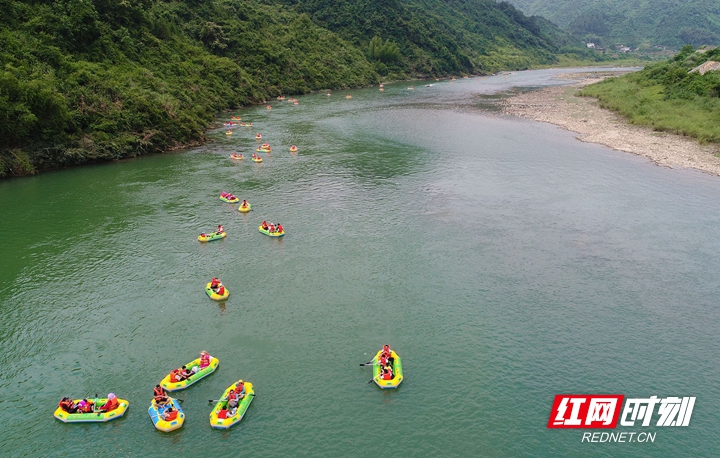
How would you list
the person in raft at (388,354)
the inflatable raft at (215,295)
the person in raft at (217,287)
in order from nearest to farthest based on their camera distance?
1. the person in raft at (388,354)
2. the inflatable raft at (215,295)
3. the person in raft at (217,287)

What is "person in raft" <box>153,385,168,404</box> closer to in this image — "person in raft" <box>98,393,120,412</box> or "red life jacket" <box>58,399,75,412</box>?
"person in raft" <box>98,393,120,412</box>

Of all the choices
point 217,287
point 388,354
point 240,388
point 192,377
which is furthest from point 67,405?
point 388,354

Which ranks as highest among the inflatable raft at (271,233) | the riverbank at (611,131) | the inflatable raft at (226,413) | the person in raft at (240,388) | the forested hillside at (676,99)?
the forested hillside at (676,99)

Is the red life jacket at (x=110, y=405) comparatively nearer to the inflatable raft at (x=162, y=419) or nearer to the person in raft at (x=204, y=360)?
the inflatable raft at (x=162, y=419)

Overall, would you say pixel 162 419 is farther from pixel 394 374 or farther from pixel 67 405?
pixel 394 374

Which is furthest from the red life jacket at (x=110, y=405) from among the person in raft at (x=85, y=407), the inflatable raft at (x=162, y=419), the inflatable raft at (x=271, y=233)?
the inflatable raft at (x=271, y=233)

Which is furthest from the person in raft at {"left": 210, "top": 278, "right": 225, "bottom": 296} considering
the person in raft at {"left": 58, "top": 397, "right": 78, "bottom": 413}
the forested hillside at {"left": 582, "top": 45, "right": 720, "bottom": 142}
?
the forested hillside at {"left": 582, "top": 45, "right": 720, "bottom": 142}
